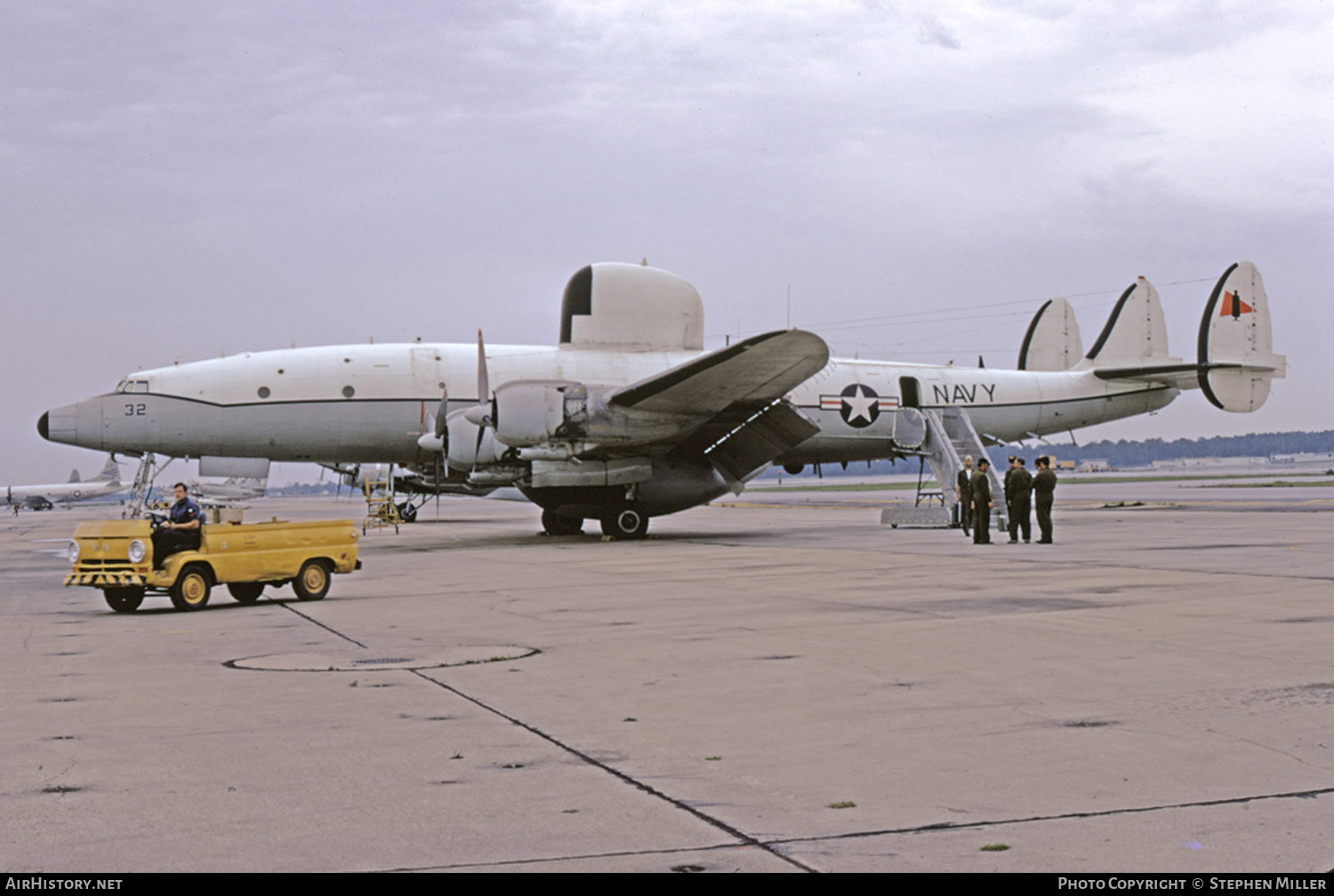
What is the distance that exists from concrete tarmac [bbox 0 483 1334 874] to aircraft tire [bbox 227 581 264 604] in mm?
418

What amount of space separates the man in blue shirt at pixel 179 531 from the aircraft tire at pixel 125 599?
456mm

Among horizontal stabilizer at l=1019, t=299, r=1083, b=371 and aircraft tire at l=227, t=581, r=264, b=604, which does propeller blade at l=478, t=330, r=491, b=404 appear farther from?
horizontal stabilizer at l=1019, t=299, r=1083, b=371

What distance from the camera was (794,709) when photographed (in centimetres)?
729

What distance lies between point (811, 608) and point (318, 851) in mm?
8931

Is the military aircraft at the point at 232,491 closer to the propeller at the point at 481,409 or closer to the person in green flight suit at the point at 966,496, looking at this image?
the propeller at the point at 481,409

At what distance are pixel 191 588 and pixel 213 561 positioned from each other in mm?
425

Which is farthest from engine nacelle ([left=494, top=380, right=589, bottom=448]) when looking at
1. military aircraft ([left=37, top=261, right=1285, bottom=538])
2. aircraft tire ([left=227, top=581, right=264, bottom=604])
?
aircraft tire ([left=227, top=581, right=264, bottom=604])

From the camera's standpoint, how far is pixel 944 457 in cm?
3150

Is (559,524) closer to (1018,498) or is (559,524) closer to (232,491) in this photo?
(1018,498)

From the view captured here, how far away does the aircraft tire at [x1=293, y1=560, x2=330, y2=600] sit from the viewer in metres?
15.4

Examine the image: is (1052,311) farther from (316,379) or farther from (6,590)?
(6,590)

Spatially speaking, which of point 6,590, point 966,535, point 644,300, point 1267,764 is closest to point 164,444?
point 6,590

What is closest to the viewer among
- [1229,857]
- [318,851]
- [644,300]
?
[1229,857]

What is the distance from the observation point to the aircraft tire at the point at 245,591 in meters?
15.3
